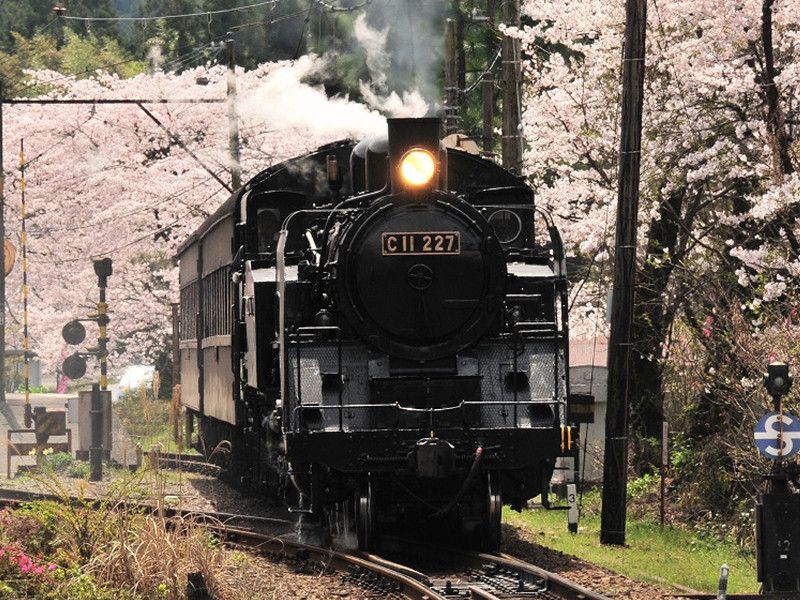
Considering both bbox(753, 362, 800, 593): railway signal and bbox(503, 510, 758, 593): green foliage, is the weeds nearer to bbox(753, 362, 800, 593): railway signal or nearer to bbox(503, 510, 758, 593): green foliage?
bbox(503, 510, 758, 593): green foliage

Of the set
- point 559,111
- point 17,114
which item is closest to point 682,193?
point 559,111

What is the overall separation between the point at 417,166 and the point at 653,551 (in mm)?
4833

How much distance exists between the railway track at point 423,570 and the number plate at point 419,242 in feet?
8.03

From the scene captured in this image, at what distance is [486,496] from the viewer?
1204 cm

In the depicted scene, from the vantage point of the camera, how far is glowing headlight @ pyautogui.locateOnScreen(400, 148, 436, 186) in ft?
38.5

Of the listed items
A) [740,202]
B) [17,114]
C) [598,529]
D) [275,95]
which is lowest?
[598,529]

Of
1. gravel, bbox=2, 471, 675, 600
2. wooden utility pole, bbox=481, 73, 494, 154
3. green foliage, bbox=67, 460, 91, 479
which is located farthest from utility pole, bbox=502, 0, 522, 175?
green foliage, bbox=67, 460, 91, 479

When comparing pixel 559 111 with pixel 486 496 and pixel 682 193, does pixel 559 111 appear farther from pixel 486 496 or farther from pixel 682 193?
pixel 486 496

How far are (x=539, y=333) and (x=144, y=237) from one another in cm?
2737

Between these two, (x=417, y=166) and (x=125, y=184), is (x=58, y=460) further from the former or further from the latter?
(x=417, y=166)

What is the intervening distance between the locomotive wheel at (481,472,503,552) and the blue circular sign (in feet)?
7.02

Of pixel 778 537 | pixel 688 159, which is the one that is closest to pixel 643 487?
pixel 688 159

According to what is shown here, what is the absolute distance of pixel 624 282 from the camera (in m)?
14.2

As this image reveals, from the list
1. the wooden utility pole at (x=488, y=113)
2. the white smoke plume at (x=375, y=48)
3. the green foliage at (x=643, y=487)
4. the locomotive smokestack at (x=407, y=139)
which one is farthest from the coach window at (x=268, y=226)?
the wooden utility pole at (x=488, y=113)
